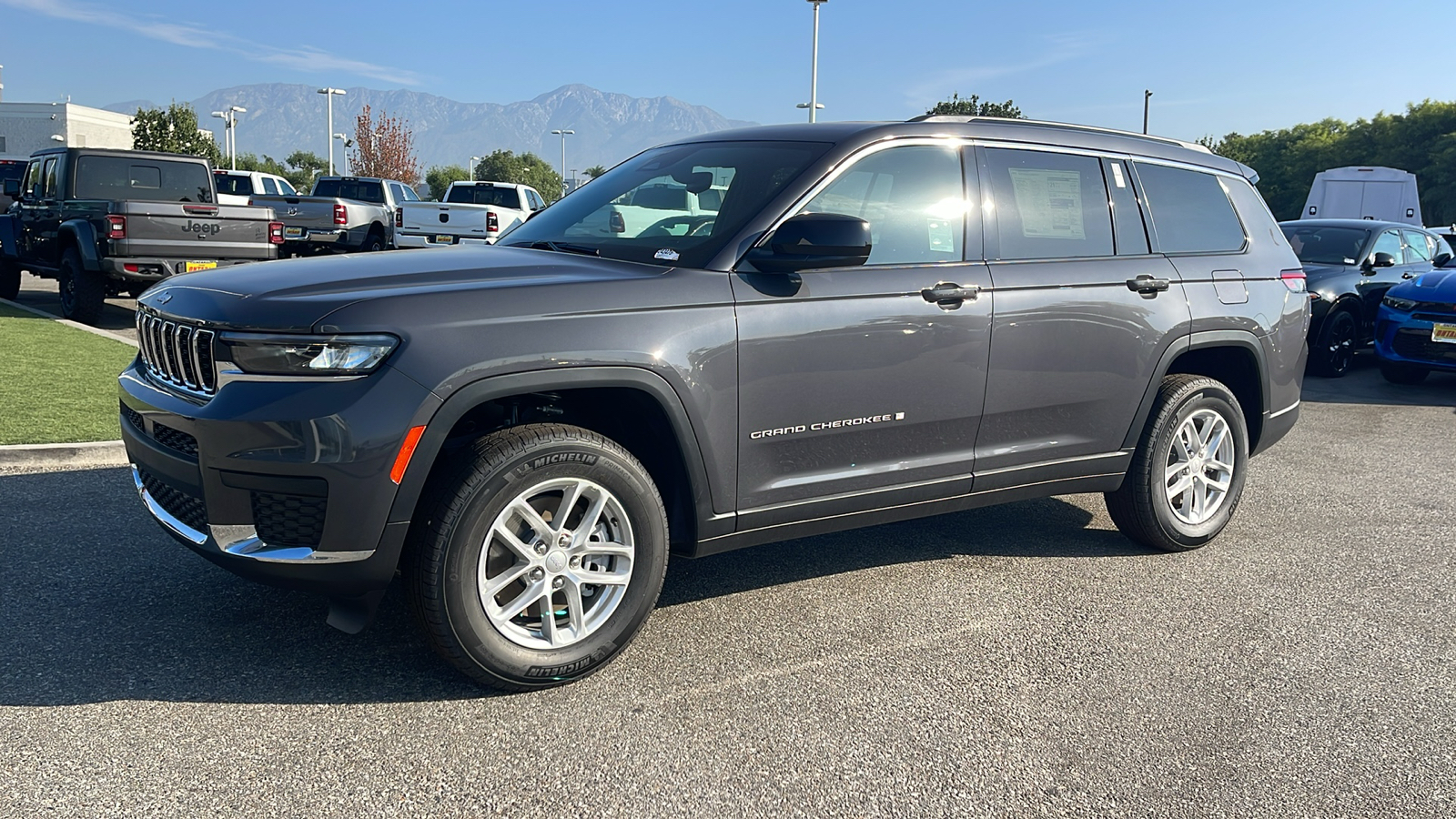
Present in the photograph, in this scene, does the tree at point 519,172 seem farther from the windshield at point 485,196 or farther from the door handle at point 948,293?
the door handle at point 948,293

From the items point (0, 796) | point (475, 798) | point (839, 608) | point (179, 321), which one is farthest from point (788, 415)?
point (0, 796)

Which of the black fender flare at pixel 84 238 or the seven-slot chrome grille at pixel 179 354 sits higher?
the black fender flare at pixel 84 238

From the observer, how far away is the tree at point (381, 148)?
239 ft

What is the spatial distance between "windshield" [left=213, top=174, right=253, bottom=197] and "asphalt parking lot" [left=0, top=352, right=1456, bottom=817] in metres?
24.3

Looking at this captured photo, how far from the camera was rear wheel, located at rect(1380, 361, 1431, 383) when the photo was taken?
36.6 feet

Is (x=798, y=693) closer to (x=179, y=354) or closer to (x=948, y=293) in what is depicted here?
(x=948, y=293)

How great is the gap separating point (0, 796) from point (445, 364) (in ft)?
5.06

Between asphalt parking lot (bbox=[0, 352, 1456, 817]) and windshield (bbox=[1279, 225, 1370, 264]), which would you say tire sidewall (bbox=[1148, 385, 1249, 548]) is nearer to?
asphalt parking lot (bbox=[0, 352, 1456, 817])

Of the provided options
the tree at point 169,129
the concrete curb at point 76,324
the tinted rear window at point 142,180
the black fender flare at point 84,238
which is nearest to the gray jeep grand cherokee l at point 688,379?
the concrete curb at point 76,324

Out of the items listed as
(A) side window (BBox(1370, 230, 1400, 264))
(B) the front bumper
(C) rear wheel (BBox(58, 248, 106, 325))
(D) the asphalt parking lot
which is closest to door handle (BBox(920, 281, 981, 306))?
(D) the asphalt parking lot

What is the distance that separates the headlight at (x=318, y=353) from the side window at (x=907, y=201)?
5.55 feet

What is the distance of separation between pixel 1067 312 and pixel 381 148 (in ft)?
250

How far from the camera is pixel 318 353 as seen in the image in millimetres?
3166

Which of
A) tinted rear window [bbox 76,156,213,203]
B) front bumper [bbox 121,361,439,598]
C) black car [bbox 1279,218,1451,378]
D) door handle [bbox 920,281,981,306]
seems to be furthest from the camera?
tinted rear window [bbox 76,156,213,203]
